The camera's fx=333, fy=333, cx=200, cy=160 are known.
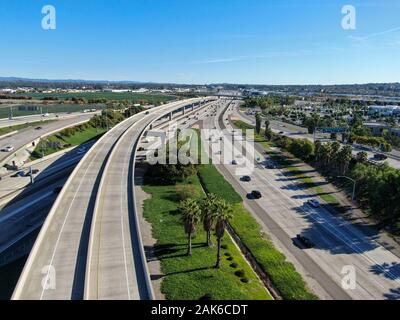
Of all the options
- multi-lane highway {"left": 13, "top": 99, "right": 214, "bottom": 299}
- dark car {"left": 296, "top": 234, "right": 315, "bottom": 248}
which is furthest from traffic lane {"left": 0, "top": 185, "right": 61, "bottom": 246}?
dark car {"left": 296, "top": 234, "right": 315, "bottom": 248}

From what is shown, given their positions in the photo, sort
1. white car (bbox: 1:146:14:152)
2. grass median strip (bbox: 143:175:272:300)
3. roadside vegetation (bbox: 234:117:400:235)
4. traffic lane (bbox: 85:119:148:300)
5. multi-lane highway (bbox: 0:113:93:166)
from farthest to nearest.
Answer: multi-lane highway (bbox: 0:113:93:166)
white car (bbox: 1:146:14:152)
roadside vegetation (bbox: 234:117:400:235)
grass median strip (bbox: 143:175:272:300)
traffic lane (bbox: 85:119:148:300)

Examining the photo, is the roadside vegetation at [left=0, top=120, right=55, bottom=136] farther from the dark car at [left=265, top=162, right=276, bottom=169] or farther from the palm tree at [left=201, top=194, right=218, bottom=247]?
the palm tree at [left=201, top=194, right=218, bottom=247]

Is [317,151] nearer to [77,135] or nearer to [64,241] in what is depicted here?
[64,241]

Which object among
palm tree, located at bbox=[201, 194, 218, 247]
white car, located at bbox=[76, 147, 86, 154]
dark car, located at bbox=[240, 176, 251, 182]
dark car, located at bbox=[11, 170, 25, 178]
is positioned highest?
white car, located at bbox=[76, 147, 86, 154]

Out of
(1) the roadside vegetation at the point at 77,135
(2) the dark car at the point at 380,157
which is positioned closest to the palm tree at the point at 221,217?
(2) the dark car at the point at 380,157

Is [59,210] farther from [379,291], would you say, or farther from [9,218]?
[379,291]

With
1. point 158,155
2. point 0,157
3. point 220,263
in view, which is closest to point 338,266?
point 220,263
